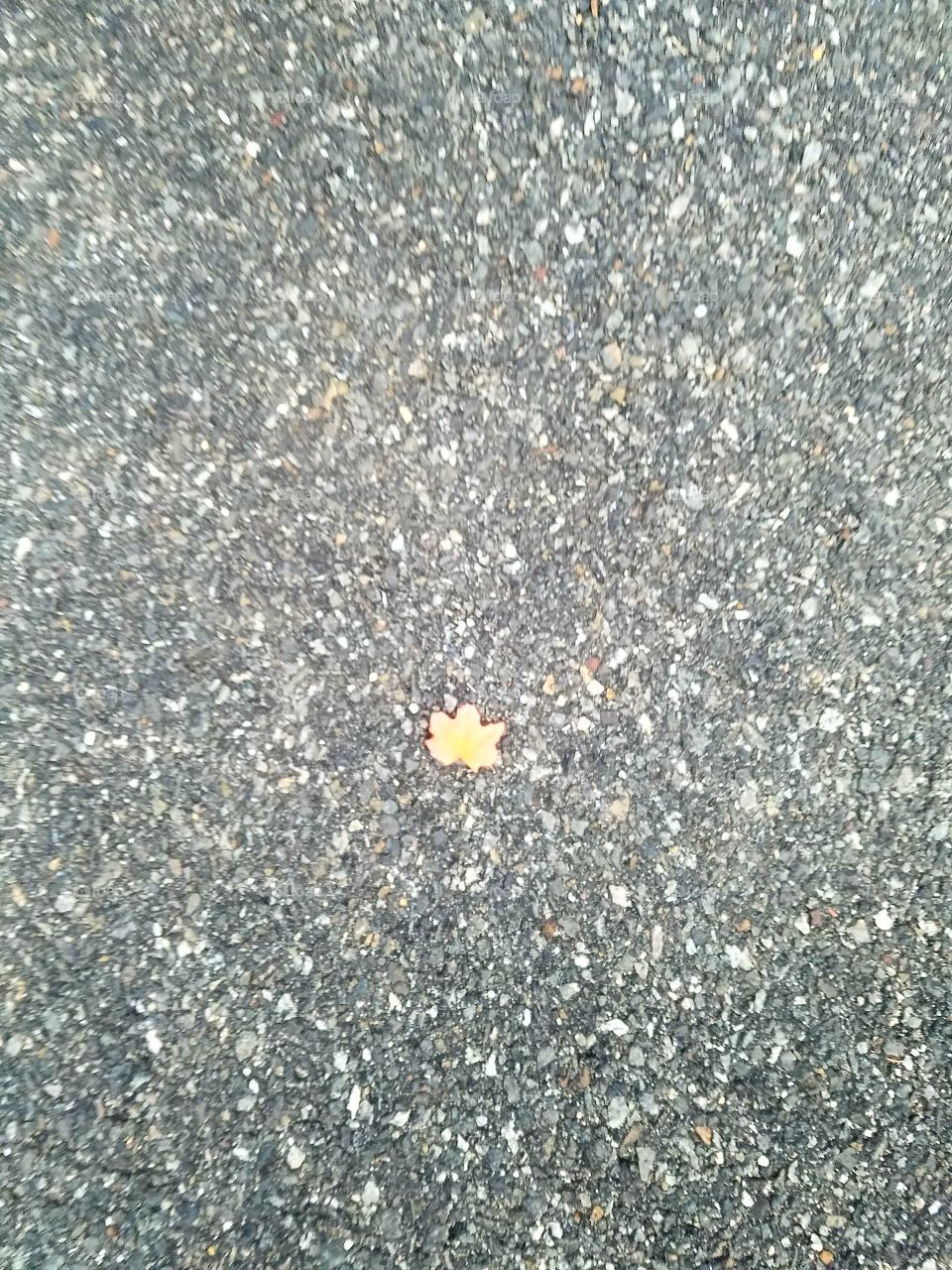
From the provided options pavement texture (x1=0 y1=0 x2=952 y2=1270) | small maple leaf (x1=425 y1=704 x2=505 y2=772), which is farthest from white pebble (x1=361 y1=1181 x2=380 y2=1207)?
small maple leaf (x1=425 y1=704 x2=505 y2=772)

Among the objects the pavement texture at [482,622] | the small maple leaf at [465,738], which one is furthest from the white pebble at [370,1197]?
the small maple leaf at [465,738]

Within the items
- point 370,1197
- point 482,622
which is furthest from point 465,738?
point 370,1197

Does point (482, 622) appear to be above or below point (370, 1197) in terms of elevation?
above

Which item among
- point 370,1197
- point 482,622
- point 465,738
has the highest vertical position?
point 482,622

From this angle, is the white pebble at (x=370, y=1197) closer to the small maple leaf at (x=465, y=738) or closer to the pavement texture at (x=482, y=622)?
the pavement texture at (x=482, y=622)

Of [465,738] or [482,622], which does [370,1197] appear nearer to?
[465,738]

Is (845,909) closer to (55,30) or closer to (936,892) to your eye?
(936,892)
